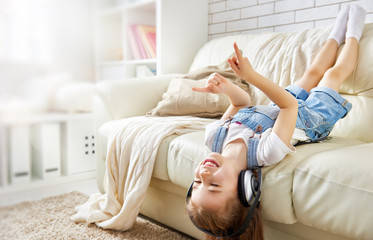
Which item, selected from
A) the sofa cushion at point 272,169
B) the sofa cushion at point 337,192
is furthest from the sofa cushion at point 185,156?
the sofa cushion at point 337,192

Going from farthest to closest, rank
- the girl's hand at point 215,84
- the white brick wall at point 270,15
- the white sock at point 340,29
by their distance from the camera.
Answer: the white brick wall at point 270,15
the white sock at point 340,29
the girl's hand at point 215,84

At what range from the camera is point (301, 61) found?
1.61m

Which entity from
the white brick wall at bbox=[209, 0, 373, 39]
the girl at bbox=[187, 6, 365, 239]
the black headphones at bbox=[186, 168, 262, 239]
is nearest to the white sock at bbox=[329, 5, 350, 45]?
the girl at bbox=[187, 6, 365, 239]

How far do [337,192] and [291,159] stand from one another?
0.18 metres

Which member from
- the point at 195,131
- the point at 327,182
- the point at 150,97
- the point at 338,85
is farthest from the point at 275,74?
the point at 327,182

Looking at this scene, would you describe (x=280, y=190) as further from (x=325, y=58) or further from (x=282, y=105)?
(x=325, y=58)

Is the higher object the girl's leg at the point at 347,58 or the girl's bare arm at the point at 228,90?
the girl's leg at the point at 347,58

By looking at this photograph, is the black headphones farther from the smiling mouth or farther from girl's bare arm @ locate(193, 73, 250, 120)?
girl's bare arm @ locate(193, 73, 250, 120)

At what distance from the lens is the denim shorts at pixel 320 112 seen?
1259mm

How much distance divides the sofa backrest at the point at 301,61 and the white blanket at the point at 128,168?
45 cm

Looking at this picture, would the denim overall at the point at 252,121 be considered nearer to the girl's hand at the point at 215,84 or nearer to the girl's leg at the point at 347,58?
the girl's hand at the point at 215,84

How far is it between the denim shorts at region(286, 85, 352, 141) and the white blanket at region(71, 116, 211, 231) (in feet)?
1.38

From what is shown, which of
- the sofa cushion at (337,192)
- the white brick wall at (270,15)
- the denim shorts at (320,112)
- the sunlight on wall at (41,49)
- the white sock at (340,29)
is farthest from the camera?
the white brick wall at (270,15)

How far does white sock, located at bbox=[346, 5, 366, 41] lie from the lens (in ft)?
4.77
